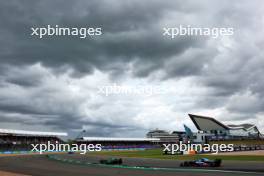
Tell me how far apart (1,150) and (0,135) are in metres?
17.0

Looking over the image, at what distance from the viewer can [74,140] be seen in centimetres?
16500

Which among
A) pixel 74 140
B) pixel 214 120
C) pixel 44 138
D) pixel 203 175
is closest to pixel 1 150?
pixel 44 138

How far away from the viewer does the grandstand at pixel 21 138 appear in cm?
10069

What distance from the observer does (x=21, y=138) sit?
124m

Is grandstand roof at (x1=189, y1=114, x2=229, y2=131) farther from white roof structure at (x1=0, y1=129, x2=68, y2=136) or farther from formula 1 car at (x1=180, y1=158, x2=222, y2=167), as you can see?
formula 1 car at (x1=180, y1=158, x2=222, y2=167)

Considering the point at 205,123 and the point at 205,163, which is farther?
the point at 205,123

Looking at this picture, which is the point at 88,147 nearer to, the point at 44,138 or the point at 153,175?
the point at 44,138

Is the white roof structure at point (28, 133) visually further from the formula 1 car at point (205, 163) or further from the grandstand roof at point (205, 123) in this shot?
the formula 1 car at point (205, 163)
